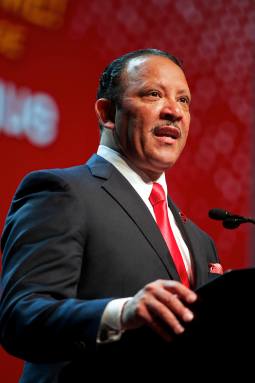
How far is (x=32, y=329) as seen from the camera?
1.27 metres

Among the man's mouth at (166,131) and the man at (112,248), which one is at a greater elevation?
the man's mouth at (166,131)

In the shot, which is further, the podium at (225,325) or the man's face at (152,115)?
the man's face at (152,115)

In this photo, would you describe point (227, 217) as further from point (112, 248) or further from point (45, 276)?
point (45, 276)

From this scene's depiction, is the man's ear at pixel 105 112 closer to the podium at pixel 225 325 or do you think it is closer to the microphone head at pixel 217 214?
the microphone head at pixel 217 214

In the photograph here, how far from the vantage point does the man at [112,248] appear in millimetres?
1100

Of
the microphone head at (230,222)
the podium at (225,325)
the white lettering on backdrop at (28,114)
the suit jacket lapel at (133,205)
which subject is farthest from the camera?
the white lettering on backdrop at (28,114)

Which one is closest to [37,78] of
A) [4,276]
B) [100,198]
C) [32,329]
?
[100,198]

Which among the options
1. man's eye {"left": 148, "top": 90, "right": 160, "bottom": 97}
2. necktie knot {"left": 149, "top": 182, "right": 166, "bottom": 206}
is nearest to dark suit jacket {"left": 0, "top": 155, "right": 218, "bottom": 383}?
necktie knot {"left": 149, "top": 182, "right": 166, "bottom": 206}

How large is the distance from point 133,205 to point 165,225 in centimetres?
14

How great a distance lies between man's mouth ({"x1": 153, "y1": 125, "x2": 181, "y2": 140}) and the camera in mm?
1774

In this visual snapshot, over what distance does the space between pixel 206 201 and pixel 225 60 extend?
68cm

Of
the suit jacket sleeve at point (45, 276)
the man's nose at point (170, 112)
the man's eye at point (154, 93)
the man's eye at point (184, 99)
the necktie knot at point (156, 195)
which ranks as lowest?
the suit jacket sleeve at point (45, 276)

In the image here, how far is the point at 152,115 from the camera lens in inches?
69.7

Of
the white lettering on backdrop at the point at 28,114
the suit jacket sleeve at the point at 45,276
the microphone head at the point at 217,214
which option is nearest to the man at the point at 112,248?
the suit jacket sleeve at the point at 45,276
